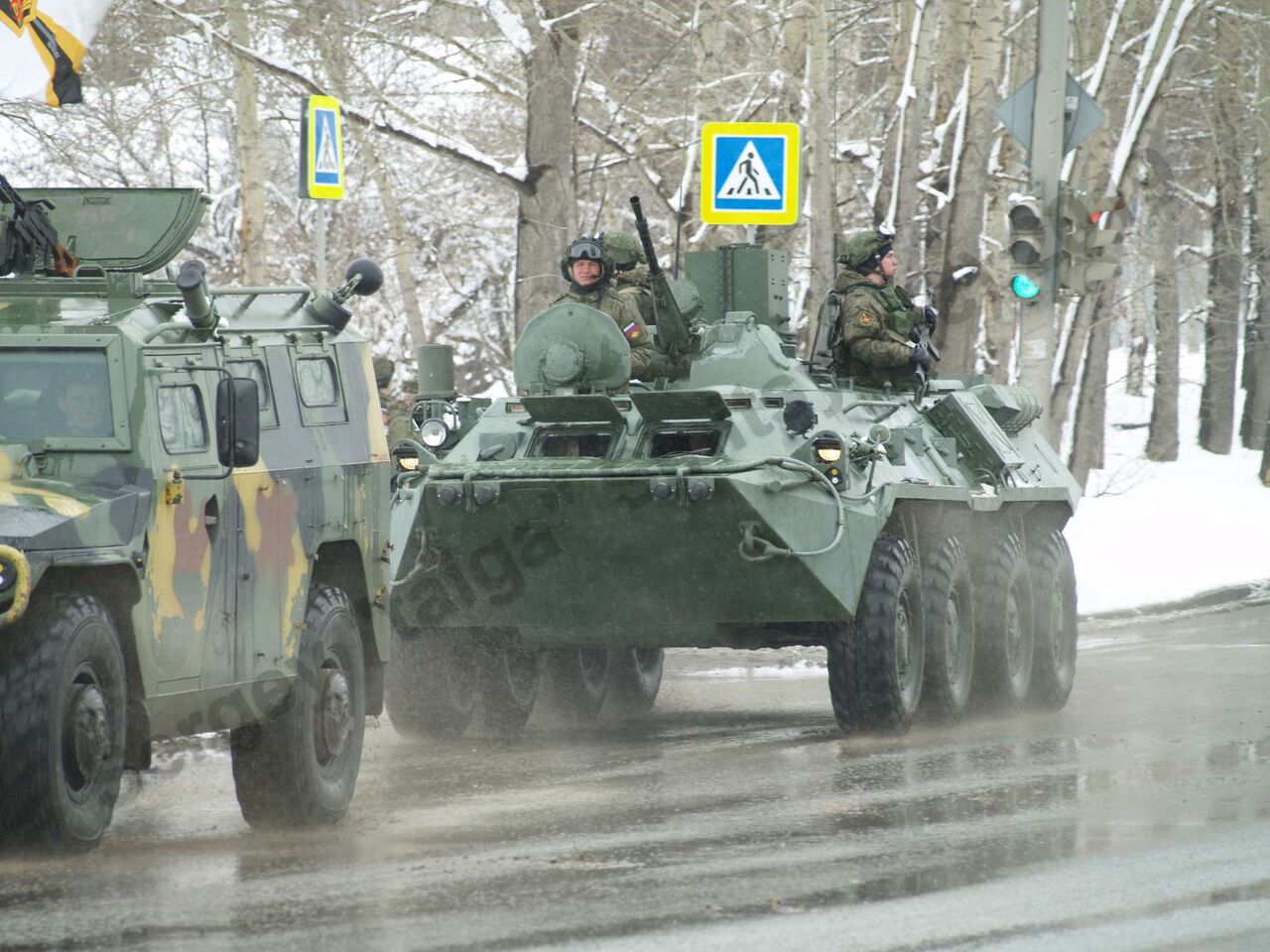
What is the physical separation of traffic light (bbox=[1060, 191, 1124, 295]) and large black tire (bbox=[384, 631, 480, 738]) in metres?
7.24

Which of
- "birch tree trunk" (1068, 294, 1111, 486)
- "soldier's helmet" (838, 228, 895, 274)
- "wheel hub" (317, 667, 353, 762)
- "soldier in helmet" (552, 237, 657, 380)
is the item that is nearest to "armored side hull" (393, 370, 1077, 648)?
"soldier in helmet" (552, 237, 657, 380)

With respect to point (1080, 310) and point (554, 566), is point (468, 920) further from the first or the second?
point (1080, 310)

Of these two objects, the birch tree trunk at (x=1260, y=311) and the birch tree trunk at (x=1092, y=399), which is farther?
the birch tree trunk at (x=1260, y=311)

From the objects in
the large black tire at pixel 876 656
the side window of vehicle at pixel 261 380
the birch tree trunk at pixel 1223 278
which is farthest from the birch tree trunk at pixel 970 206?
the side window of vehicle at pixel 261 380

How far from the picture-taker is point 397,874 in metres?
7.52

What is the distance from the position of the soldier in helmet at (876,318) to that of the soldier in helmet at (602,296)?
1288 mm

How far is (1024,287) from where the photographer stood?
57.3 feet

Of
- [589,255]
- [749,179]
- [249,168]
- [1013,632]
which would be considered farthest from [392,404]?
[589,255]

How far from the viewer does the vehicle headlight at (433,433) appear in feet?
39.6

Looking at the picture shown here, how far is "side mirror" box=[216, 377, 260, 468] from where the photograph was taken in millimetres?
8062

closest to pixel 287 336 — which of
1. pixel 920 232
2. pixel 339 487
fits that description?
pixel 339 487

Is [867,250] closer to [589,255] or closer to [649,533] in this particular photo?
[589,255]

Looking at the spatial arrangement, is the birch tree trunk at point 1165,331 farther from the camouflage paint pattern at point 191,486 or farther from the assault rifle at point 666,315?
the camouflage paint pattern at point 191,486

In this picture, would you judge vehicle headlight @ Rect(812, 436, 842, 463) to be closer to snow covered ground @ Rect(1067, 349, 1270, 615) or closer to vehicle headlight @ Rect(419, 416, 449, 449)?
vehicle headlight @ Rect(419, 416, 449, 449)
